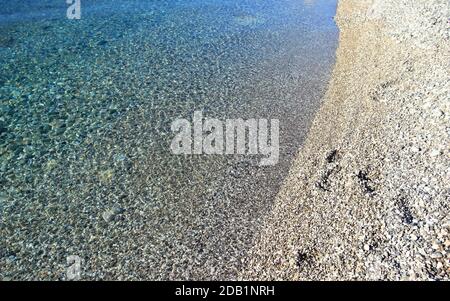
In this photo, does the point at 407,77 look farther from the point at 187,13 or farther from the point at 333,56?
the point at 187,13

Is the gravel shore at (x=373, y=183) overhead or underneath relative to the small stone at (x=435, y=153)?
underneath

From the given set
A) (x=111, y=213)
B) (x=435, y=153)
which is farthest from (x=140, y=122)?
(x=435, y=153)

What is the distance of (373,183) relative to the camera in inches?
247

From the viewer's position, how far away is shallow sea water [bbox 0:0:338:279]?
580 centimetres

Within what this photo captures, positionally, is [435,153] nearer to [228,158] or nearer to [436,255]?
[436,255]

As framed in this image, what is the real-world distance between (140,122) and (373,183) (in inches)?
196

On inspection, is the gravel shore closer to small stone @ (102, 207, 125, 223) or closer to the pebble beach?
the pebble beach

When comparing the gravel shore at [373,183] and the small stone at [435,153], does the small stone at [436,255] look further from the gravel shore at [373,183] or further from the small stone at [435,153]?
the small stone at [435,153]

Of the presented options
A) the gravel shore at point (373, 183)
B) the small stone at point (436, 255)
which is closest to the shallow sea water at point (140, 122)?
the gravel shore at point (373, 183)

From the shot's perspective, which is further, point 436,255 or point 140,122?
point 140,122

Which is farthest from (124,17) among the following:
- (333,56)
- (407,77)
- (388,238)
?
(388,238)

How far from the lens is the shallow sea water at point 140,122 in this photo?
5.80m

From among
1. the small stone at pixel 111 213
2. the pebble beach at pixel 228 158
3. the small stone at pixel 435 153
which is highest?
the small stone at pixel 435 153

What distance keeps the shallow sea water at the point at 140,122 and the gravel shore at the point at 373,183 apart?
1.57ft
